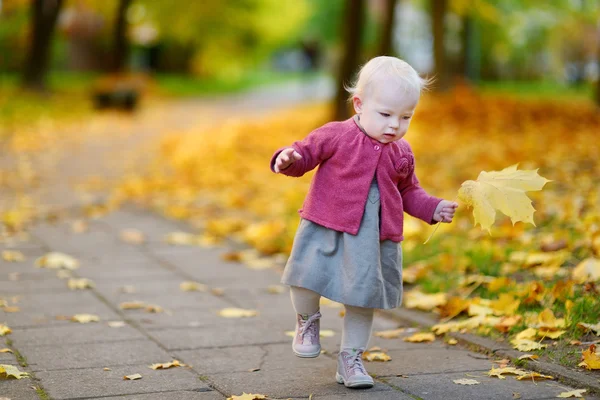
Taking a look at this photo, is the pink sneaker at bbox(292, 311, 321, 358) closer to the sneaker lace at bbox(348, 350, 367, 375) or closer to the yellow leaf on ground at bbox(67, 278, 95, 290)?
the sneaker lace at bbox(348, 350, 367, 375)

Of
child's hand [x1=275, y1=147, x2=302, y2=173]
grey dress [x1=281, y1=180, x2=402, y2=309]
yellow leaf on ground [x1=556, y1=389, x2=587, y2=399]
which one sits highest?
child's hand [x1=275, y1=147, x2=302, y2=173]

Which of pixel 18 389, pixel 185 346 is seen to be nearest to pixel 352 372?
pixel 185 346

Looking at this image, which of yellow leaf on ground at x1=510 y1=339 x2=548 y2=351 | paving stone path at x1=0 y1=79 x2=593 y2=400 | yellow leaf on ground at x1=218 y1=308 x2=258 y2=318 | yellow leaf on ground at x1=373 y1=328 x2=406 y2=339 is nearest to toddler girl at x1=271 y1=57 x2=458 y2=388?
paving stone path at x1=0 y1=79 x2=593 y2=400

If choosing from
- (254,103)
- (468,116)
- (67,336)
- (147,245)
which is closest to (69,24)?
(254,103)

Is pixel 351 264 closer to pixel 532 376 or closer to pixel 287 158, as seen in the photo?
pixel 287 158

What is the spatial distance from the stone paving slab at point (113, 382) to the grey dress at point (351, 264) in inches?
24.5

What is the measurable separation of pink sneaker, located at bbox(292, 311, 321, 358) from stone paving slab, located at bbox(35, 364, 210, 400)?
444mm

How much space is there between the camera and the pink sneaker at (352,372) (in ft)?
12.2

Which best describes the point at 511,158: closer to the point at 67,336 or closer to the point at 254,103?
the point at 67,336

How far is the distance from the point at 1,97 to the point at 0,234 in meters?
16.2

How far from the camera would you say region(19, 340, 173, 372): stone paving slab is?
4027 mm

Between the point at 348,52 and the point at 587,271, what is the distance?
1036cm

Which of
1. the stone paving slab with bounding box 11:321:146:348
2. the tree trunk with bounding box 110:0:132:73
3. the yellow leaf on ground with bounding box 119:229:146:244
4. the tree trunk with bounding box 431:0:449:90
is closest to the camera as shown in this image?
the stone paving slab with bounding box 11:321:146:348

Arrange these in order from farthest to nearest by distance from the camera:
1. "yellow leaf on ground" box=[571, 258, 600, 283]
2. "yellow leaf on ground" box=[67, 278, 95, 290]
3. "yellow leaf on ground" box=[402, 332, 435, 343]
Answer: "yellow leaf on ground" box=[67, 278, 95, 290]
"yellow leaf on ground" box=[571, 258, 600, 283]
"yellow leaf on ground" box=[402, 332, 435, 343]
